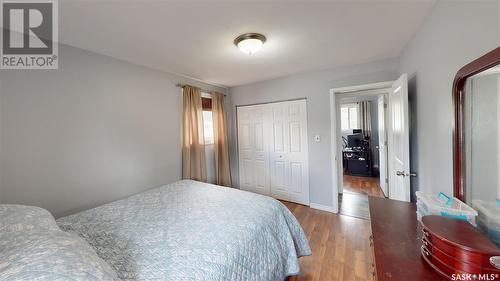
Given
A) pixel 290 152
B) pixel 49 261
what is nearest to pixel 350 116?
pixel 290 152

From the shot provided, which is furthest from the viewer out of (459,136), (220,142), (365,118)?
(365,118)

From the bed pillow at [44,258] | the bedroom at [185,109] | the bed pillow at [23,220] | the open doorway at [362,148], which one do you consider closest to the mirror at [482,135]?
the bedroom at [185,109]

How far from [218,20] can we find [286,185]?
9.40ft

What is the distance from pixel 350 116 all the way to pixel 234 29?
5511 mm

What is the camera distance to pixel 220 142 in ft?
12.0

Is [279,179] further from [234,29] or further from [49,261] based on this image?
[49,261]

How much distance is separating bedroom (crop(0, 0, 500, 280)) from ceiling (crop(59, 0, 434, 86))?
16mm

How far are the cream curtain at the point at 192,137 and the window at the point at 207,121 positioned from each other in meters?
0.19

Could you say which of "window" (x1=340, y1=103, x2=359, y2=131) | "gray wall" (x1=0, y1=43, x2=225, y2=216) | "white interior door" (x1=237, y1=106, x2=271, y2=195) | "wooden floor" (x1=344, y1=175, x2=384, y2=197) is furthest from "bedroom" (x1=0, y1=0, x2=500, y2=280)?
"window" (x1=340, y1=103, x2=359, y2=131)

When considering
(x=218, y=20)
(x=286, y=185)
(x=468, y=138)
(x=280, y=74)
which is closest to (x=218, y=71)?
(x=280, y=74)

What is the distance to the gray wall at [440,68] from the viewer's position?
932mm

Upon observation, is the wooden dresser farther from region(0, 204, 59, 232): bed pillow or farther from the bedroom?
region(0, 204, 59, 232): bed pillow

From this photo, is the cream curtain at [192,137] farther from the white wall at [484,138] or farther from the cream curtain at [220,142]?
the white wall at [484,138]

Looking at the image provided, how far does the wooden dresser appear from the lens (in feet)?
2.40
